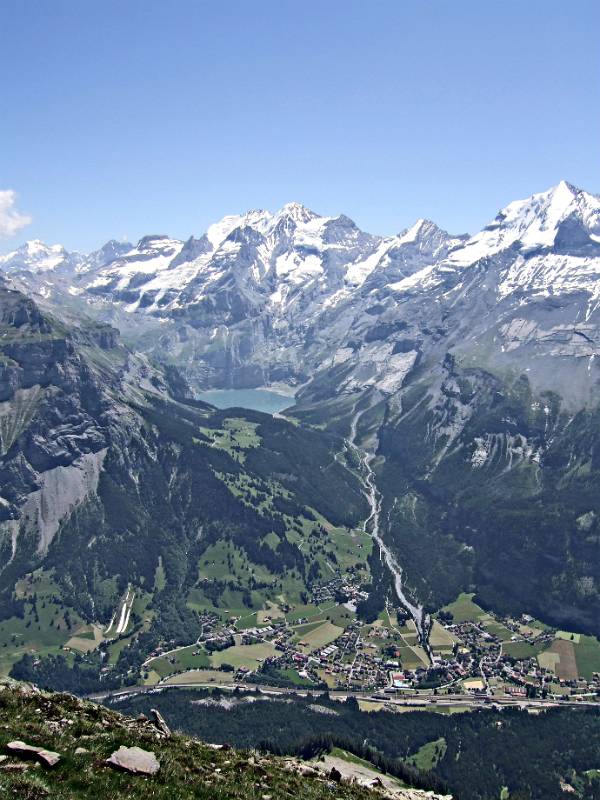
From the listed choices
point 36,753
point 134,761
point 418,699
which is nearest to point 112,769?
point 134,761

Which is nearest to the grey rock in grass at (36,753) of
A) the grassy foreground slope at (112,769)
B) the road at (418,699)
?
the grassy foreground slope at (112,769)

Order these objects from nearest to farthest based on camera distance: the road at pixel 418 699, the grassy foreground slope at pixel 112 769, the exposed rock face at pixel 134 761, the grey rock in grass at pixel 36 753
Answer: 1. the grassy foreground slope at pixel 112 769
2. the grey rock in grass at pixel 36 753
3. the exposed rock face at pixel 134 761
4. the road at pixel 418 699

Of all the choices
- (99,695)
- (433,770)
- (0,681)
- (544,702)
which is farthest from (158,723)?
(544,702)

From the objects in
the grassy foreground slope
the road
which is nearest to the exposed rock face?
the grassy foreground slope

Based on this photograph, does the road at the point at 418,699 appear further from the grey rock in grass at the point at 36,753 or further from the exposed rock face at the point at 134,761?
the grey rock in grass at the point at 36,753

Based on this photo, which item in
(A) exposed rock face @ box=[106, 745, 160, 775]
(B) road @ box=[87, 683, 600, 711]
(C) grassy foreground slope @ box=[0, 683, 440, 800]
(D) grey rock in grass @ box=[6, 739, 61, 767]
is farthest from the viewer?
(B) road @ box=[87, 683, 600, 711]

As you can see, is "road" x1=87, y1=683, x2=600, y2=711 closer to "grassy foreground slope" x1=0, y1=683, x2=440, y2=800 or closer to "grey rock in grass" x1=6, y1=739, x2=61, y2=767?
"grassy foreground slope" x1=0, y1=683, x2=440, y2=800
